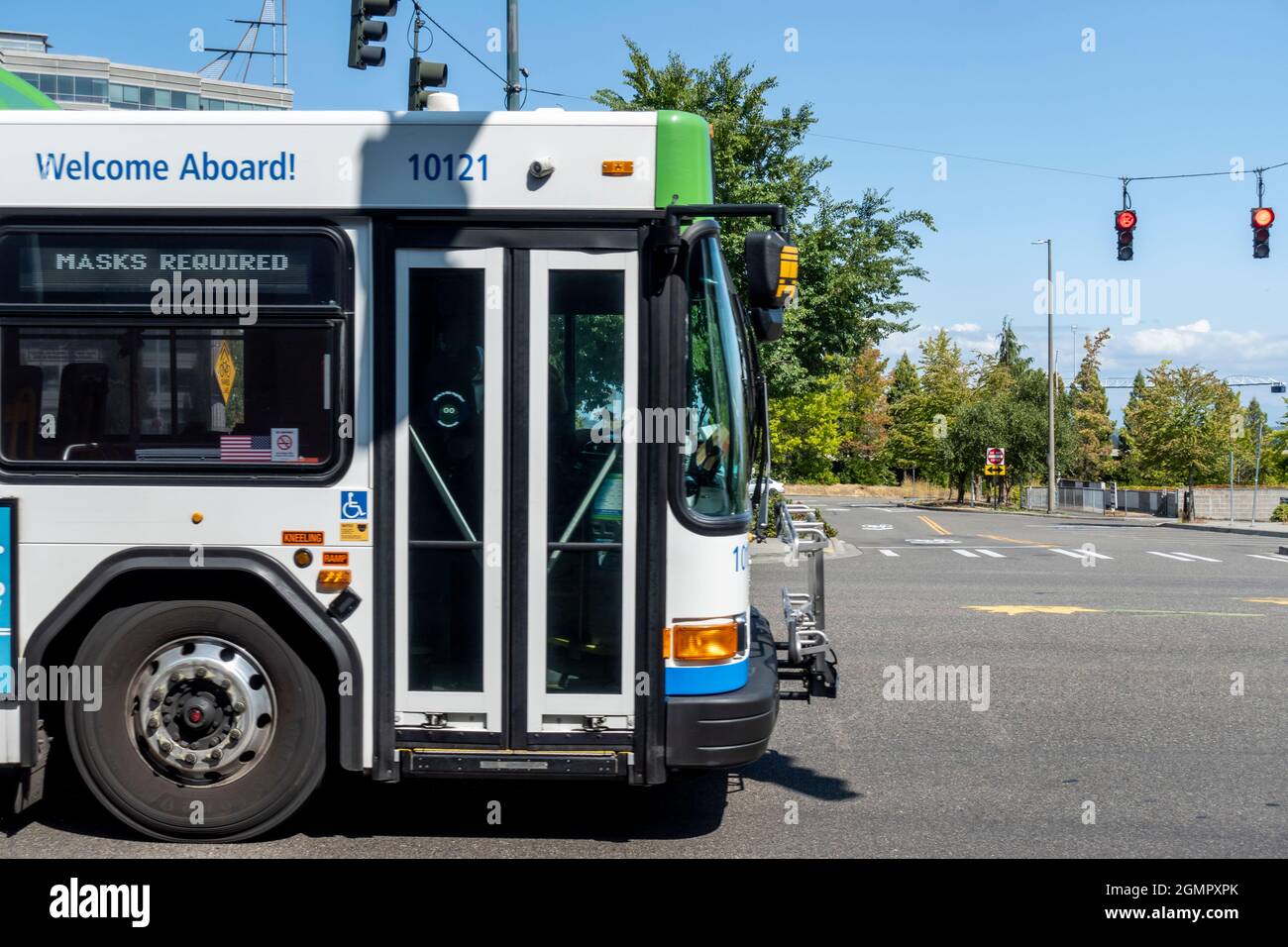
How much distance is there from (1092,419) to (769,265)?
8047cm

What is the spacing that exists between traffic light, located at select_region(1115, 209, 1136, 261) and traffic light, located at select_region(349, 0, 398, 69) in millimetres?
14567

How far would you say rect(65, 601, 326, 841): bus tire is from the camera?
5.43 m

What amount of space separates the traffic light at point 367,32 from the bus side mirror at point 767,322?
6.91 metres

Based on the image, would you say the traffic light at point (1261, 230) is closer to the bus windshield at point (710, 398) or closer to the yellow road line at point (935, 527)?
the yellow road line at point (935, 527)

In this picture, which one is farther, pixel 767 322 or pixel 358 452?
pixel 767 322

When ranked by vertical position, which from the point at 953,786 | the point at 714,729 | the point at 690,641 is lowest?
the point at 953,786

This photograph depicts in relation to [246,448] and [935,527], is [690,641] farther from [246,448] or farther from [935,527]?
[935,527]

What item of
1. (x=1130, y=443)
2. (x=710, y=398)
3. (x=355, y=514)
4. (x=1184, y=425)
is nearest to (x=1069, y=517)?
(x=1184, y=425)

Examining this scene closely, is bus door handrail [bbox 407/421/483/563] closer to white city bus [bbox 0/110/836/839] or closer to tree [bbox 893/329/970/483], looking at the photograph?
white city bus [bbox 0/110/836/839]

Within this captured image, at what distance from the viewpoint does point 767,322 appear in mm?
5828

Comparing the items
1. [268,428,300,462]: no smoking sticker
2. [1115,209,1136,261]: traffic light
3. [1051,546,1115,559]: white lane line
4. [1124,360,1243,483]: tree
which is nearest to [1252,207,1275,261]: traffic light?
[1115,209,1136,261]: traffic light

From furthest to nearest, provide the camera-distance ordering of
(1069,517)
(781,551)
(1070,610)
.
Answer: (1069,517), (781,551), (1070,610)

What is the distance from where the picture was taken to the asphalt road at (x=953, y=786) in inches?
219

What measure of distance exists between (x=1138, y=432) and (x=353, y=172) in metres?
64.6
